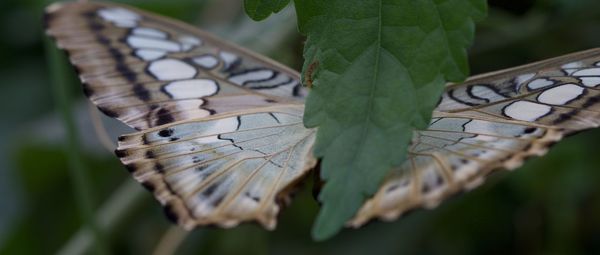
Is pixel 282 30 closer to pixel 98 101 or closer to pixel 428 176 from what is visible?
pixel 98 101

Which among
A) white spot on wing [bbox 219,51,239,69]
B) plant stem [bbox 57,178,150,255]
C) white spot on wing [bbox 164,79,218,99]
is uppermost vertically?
white spot on wing [bbox 219,51,239,69]

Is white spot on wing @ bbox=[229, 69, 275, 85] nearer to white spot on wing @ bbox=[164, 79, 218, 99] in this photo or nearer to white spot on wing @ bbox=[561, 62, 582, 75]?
white spot on wing @ bbox=[164, 79, 218, 99]

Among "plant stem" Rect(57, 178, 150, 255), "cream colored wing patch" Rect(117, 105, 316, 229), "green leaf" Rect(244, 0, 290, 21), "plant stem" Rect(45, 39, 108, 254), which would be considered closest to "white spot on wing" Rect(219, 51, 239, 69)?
"cream colored wing patch" Rect(117, 105, 316, 229)

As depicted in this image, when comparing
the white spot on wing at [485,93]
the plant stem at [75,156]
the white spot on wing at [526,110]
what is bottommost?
the plant stem at [75,156]

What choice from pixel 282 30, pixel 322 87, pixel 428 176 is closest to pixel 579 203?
pixel 282 30

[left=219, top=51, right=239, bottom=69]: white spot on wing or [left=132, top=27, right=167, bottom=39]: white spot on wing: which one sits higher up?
[left=132, top=27, right=167, bottom=39]: white spot on wing

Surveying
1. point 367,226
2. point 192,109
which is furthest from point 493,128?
point 367,226

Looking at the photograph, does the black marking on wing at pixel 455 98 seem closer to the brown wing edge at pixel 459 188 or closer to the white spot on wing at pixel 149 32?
the brown wing edge at pixel 459 188

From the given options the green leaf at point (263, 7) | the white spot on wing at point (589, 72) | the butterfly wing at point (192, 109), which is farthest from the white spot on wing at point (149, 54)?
the white spot on wing at point (589, 72)
